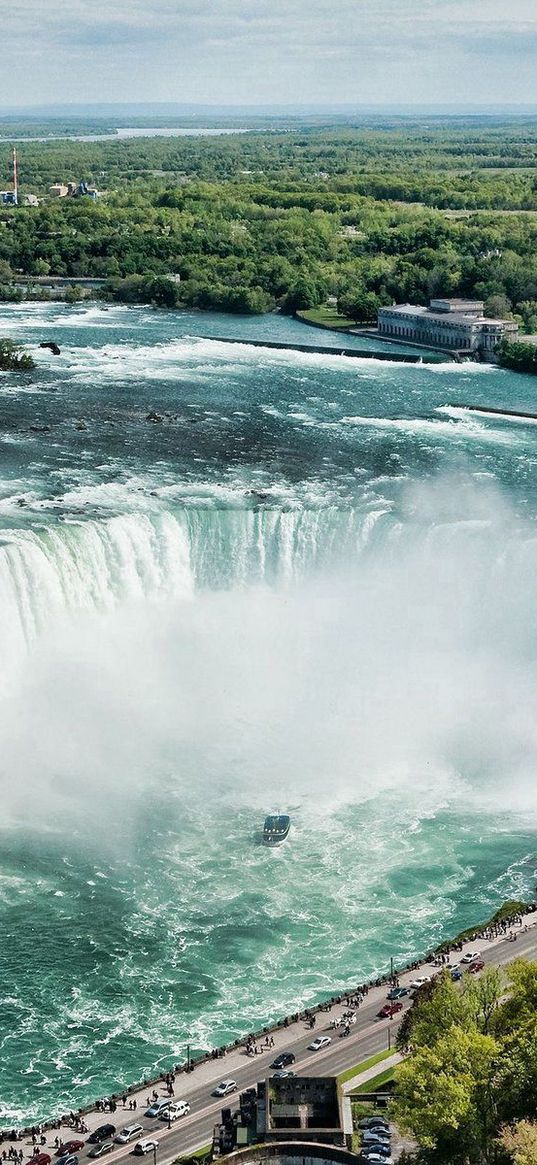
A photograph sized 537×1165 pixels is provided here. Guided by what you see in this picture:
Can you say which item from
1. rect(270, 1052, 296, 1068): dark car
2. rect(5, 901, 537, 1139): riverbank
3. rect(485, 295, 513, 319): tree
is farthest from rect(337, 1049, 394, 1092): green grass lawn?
rect(485, 295, 513, 319): tree

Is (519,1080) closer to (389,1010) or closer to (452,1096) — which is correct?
(452,1096)

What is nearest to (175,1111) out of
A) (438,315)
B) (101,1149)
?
(101,1149)

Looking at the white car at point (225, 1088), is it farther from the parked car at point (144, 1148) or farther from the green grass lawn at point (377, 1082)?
the green grass lawn at point (377, 1082)

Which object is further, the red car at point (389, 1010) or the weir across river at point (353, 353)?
the weir across river at point (353, 353)

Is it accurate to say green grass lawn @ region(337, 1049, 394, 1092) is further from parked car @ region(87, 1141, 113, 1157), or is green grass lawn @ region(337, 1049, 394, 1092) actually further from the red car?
parked car @ region(87, 1141, 113, 1157)

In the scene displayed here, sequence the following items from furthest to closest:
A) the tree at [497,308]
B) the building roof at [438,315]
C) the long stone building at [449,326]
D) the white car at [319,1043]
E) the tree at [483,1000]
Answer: the tree at [497,308]
the building roof at [438,315]
the long stone building at [449,326]
the white car at [319,1043]
the tree at [483,1000]

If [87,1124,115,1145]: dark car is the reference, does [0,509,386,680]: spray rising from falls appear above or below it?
above

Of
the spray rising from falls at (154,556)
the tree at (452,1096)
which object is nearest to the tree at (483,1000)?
the tree at (452,1096)
